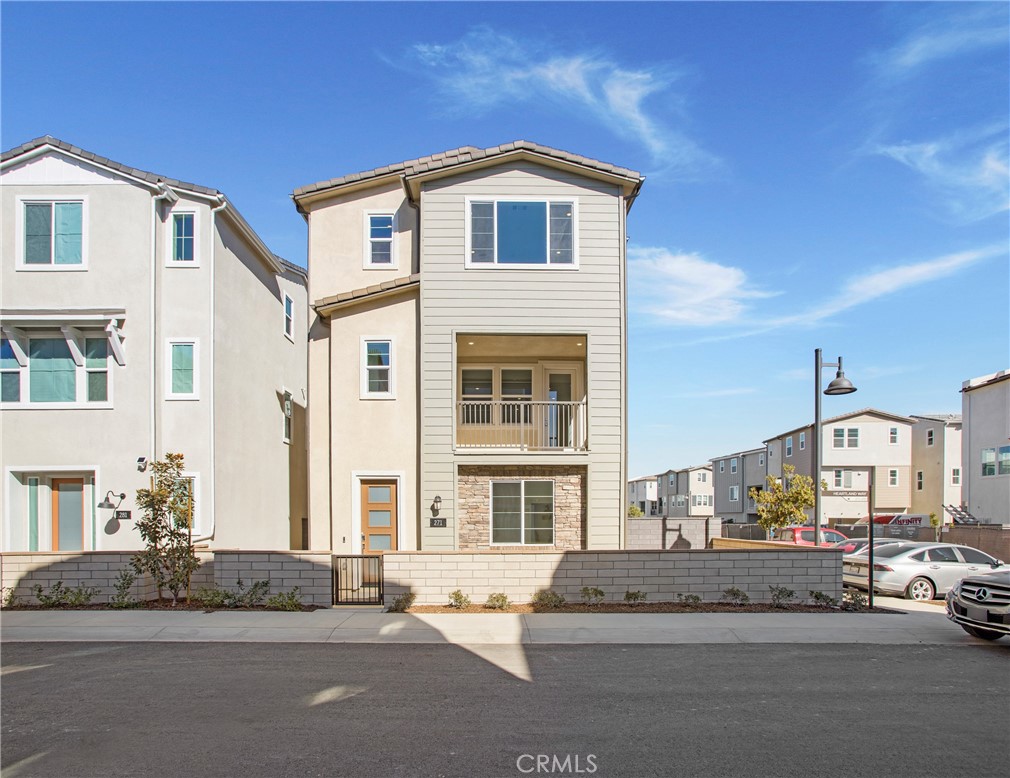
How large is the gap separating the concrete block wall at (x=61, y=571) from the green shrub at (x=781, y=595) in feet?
38.5

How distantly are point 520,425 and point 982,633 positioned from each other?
10.0 m

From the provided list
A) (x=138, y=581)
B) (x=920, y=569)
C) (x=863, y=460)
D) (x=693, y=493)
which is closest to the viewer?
(x=138, y=581)

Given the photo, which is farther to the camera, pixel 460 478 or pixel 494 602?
pixel 460 478

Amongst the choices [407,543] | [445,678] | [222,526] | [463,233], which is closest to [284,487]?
[222,526]

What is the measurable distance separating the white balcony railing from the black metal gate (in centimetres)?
467

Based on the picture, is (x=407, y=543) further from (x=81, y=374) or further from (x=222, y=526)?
(x=81, y=374)

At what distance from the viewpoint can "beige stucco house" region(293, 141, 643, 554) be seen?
15984 millimetres

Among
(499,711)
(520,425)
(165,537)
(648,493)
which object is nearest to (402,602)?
(165,537)

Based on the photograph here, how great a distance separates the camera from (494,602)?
12.2m

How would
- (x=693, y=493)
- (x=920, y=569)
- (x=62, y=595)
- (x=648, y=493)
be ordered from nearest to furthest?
(x=62, y=595) → (x=920, y=569) → (x=693, y=493) → (x=648, y=493)

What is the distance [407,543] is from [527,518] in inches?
113

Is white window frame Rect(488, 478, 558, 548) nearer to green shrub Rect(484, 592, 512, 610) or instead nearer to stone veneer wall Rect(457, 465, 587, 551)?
stone veneer wall Rect(457, 465, 587, 551)

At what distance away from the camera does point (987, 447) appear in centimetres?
3225

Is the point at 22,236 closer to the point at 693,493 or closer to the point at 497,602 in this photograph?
the point at 497,602
